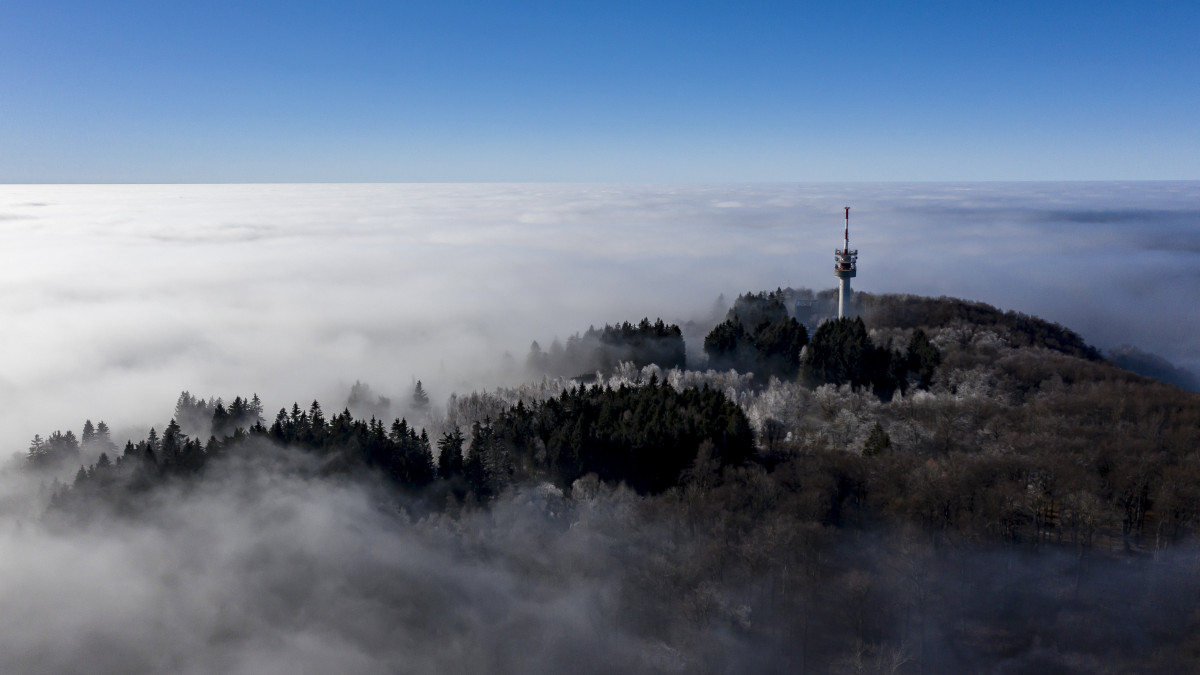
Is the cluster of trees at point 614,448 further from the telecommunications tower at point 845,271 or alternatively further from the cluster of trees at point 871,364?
the telecommunications tower at point 845,271

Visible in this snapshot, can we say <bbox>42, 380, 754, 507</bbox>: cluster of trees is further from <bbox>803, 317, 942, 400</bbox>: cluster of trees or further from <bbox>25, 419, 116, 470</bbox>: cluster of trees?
<bbox>803, 317, 942, 400</bbox>: cluster of trees

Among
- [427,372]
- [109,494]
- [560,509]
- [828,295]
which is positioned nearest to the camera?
[560,509]

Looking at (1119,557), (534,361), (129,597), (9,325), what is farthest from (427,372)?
(1119,557)

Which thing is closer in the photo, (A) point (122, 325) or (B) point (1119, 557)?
(B) point (1119, 557)

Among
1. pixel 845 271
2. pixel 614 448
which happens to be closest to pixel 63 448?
→ pixel 614 448

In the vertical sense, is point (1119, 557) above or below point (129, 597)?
above

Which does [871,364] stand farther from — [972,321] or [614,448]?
[614,448]

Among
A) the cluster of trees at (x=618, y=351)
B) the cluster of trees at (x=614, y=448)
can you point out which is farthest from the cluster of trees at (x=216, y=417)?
the cluster of trees at (x=618, y=351)

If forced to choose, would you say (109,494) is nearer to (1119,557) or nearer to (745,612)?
(745,612)
